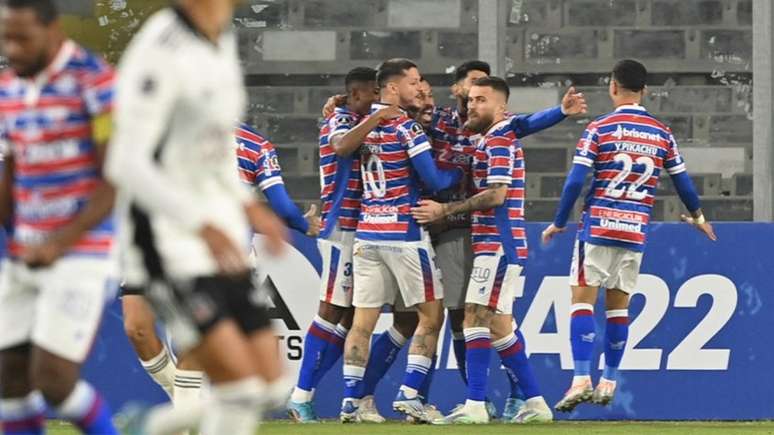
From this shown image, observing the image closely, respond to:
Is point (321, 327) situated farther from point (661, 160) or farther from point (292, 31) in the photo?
point (292, 31)

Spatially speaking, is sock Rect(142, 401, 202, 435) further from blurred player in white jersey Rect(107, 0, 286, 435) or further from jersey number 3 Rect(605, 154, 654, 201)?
jersey number 3 Rect(605, 154, 654, 201)

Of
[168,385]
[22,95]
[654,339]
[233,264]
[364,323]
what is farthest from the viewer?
[654,339]

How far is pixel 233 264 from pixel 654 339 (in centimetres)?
703

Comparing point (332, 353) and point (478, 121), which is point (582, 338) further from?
point (332, 353)

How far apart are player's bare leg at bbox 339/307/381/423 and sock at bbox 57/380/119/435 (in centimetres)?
504

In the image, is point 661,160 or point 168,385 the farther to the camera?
point 661,160

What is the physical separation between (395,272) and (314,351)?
2.56 feet

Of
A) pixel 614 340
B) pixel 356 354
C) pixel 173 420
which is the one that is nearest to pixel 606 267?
pixel 614 340

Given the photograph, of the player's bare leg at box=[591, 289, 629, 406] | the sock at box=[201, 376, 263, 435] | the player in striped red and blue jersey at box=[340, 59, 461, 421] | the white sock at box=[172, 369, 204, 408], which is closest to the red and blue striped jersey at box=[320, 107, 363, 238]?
the player in striped red and blue jersey at box=[340, 59, 461, 421]

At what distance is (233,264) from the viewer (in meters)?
4.80

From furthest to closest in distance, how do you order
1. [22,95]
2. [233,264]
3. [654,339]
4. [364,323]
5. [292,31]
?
[292,31] < [654,339] < [364,323] < [22,95] < [233,264]

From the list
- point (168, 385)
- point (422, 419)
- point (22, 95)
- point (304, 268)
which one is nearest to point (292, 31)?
point (304, 268)

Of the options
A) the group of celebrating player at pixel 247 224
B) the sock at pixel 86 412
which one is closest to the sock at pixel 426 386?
the group of celebrating player at pixel 247 224

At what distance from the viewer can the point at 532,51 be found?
17.3m
